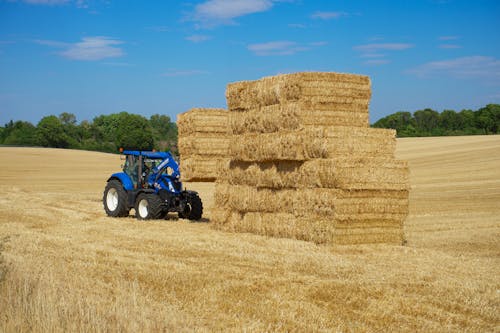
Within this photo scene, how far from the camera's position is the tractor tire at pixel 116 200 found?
62.3ft

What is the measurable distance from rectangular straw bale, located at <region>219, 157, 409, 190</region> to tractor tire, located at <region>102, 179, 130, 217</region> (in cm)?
596

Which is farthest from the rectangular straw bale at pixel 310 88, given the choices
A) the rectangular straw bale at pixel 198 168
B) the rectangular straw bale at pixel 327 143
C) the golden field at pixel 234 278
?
the rectangular straw bale at pixel 198 168

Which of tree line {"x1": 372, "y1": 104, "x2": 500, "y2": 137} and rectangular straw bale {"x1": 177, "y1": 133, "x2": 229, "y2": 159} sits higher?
tree line {"x1": 372, "y1": 104, "x2": 500, "y2": 137}

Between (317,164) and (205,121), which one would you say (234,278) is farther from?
(205,121)

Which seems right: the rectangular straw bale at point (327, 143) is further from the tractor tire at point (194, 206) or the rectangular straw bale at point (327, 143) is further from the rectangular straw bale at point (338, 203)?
the tractor tire at point (194, 206)

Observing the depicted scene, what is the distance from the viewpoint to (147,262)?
418 inches

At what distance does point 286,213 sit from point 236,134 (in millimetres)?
2369

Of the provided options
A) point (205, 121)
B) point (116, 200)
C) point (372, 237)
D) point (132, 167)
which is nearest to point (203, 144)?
point (205, 121)

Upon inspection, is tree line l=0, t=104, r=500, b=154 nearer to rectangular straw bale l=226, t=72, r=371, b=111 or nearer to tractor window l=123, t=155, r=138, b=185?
tractor window l=123, t=155, r=138, b=185

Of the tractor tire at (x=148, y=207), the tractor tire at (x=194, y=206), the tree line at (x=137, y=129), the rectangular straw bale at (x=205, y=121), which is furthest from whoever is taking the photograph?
the tree line at (x=137, y=129)

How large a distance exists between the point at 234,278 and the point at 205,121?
30.7ft

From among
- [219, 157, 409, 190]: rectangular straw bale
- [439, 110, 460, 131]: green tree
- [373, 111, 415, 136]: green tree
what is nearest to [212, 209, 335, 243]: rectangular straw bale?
[219, 157, 409, 190]: rectangular straw bale

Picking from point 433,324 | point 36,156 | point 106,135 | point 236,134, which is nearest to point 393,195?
point 236,134

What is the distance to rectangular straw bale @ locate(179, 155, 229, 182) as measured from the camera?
18.2 metres
